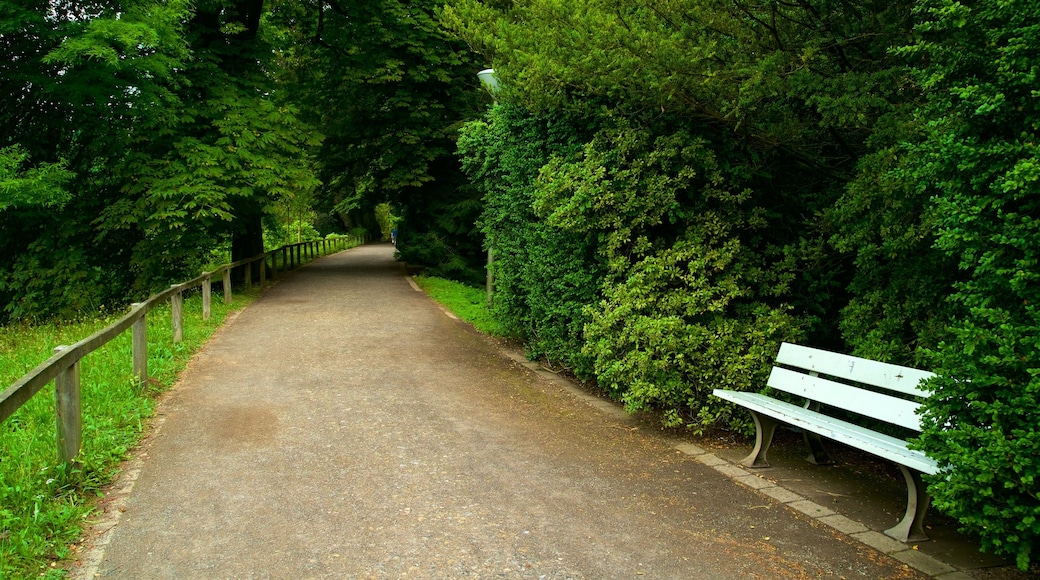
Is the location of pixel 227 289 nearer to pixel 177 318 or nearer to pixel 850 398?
pixel 177 318

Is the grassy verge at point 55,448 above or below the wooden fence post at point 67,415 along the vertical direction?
below

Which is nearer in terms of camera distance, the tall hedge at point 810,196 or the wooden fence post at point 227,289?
the tall hedge at point 810,196

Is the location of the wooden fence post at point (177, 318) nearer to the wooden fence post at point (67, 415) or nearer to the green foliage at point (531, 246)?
the green foliage at point (531, 246)

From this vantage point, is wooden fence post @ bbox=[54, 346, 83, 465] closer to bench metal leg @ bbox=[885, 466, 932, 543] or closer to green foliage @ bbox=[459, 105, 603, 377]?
green foliage @ bbox=[459, 105, 603, 377]

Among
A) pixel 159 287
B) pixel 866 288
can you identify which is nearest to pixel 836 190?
pixel 866 288

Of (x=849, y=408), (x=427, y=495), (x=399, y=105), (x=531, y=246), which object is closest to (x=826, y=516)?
Result: (x=849, y=408)

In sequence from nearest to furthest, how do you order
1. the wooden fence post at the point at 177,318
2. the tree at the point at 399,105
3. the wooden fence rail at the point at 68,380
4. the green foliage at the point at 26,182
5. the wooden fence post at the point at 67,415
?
the wooden fence rail at the point at 68,380, the wooden fence post at the point at 67,415, the wooden fence post at the point at 177,318, the green foliage at the point at 26,182, the tree at the point at 399,105

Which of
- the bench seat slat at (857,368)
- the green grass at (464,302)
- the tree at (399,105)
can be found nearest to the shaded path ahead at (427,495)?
the bench seat slat at (857,368)

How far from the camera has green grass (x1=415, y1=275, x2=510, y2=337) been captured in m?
11.9

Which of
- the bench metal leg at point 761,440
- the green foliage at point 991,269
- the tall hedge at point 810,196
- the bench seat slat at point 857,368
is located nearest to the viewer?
the green foliage at point 991,269

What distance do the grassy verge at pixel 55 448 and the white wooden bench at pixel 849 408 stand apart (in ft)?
15.0

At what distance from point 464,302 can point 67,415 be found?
36.4 ft

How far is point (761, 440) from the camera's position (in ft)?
17.4

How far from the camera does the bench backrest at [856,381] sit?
424 cm
